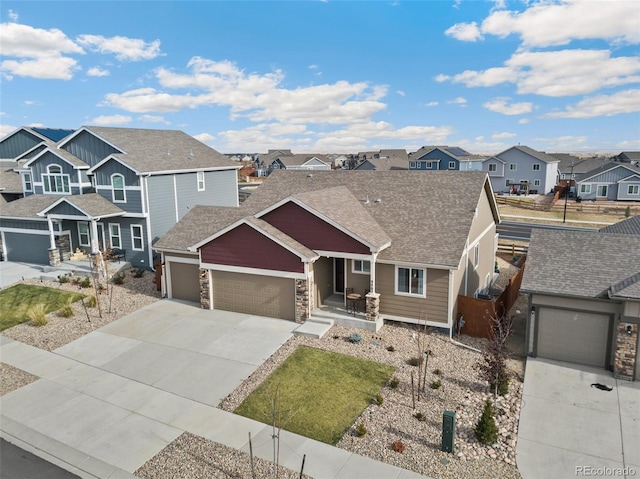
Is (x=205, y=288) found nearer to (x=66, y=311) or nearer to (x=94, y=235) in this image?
(x=66, y=311)

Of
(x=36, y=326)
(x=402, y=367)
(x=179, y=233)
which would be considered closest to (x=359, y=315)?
(x=402, y=367)

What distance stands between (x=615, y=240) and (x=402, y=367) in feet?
28.9

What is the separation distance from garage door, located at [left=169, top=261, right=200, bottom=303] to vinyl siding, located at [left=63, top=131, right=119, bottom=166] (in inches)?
412

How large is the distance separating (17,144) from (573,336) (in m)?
41.8

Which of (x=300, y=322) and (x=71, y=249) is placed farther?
(x=71, y=249)

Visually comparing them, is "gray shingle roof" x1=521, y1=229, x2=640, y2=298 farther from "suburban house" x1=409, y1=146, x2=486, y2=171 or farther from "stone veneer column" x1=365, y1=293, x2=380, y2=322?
"suburban house" x1=409, y1=146, x2=486, y2=171

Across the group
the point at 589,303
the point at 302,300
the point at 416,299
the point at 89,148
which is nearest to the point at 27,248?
the point at 89,148

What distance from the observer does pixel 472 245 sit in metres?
19.9

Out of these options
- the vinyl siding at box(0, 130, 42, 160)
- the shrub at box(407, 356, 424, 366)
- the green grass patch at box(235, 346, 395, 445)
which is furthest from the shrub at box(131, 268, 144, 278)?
the vinyl siding at box(0, 130, 42, 160)

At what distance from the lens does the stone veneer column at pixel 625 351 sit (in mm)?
13633

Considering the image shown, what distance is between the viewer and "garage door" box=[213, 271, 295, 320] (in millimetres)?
18812

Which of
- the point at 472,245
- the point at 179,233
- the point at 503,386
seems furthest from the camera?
the point at 179,233

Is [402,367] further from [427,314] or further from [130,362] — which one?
[130,362]

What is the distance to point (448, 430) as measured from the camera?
10.3 meters
